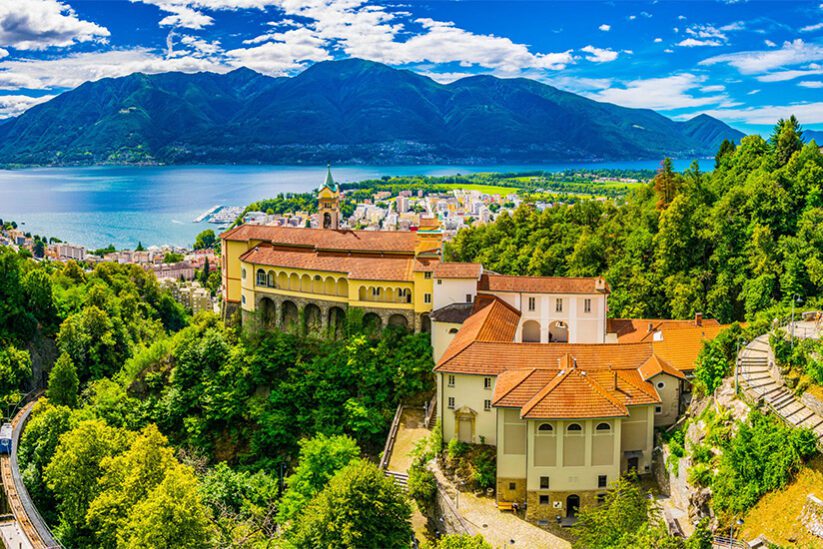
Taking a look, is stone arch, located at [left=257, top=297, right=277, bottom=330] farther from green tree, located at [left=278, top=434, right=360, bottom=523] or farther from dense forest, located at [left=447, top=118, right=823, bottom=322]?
dense forest, located at [left=447, top=118, right=823, bottom=322]

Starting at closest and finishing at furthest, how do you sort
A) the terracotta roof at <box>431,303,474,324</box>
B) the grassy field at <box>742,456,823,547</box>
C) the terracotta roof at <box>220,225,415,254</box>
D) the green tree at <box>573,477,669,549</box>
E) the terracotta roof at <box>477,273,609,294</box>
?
the grassy field at <box>742,456,823,547</box>, the green tree at <box>573,477,669,549</box>, the terracotta roof at <box>431,303,474,324</box>, the terracotta roof at <box>477,273,609,294</box>, the terracotta roof at <box>220,225,415,254</box>

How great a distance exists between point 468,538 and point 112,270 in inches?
2244

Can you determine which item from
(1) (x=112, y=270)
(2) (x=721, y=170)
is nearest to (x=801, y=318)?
(2) (x=721, y=170)

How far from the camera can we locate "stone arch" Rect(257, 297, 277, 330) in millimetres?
41875

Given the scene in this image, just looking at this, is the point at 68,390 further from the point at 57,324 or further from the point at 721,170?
the point at 721,170

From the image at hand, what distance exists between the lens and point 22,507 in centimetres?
3112

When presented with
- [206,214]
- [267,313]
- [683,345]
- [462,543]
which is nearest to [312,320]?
[267,313]

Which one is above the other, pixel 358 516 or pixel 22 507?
pixel 358 516

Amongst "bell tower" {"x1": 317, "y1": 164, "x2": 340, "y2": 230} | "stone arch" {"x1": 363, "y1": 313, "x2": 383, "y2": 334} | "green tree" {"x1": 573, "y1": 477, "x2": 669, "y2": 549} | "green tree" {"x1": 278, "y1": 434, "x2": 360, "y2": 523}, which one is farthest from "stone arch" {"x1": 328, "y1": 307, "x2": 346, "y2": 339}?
"green tree" {"x1": 573, "y1": 477, "x2": 669, "y2": 549}

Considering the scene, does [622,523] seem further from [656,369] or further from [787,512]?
[656,369]

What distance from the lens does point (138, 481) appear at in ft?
92.2

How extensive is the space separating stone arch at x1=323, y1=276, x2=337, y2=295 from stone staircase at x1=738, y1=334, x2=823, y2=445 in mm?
19990

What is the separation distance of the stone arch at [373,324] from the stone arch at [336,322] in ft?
4.93

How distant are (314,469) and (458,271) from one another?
38.1ft
